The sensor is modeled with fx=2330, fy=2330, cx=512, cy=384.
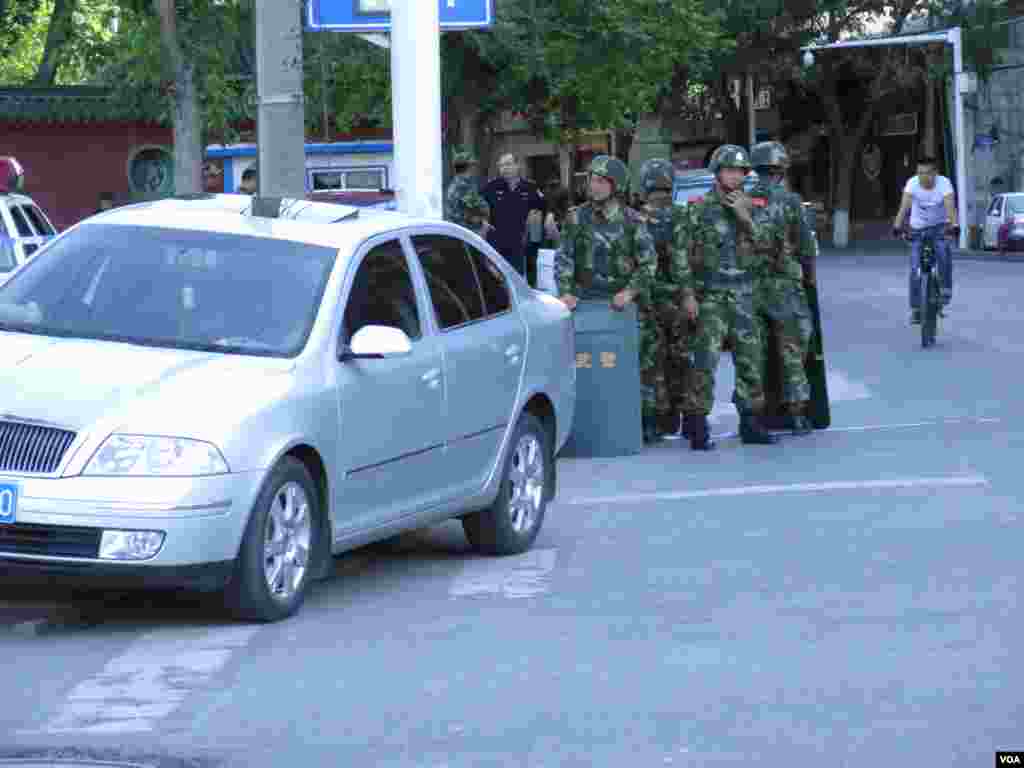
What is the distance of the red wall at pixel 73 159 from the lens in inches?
1886

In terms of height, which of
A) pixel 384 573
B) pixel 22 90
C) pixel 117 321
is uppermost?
pixel 22 90

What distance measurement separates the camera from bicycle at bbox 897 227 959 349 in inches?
882

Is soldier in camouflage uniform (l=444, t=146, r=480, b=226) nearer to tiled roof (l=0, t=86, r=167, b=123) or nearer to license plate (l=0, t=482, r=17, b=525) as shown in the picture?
license plate (l=0, t=482, r=17, b=525)

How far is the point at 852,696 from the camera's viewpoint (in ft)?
22.8

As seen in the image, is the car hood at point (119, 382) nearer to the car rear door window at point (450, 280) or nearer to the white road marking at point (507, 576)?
the white road marking at point (507, 576)

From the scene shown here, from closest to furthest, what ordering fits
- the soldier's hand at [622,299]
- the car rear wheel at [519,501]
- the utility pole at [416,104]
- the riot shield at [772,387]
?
the car rear wheel at [519,501] → the utility pole at [416,104] → the soldier's hand at [622,299] → the riot shield at [772,387]

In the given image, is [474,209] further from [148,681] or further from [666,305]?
[148,681]

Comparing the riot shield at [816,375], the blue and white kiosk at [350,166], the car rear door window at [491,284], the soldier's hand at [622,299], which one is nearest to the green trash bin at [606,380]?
the soldier's hand at [622,299]

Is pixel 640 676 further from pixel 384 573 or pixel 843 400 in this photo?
pixel 843 400

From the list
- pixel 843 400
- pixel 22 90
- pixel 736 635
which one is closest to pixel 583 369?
pixel 843 400

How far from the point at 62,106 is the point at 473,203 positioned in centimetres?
2848

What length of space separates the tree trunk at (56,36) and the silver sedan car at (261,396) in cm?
3605

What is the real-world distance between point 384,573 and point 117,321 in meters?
1.71

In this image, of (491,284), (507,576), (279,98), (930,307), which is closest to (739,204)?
(279,98)
